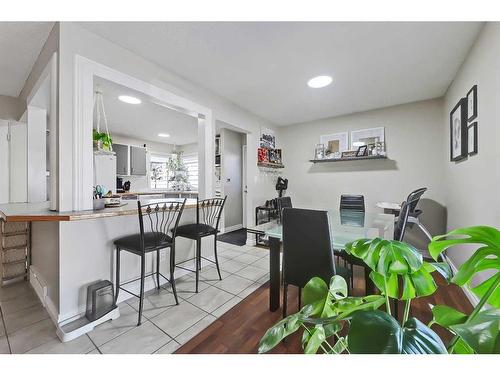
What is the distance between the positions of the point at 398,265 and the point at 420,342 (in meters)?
0.19

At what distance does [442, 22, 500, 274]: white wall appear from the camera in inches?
58.9

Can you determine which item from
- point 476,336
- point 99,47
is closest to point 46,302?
A: point 99,47

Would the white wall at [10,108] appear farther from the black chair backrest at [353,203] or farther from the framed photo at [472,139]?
the framed photo at [472,139]

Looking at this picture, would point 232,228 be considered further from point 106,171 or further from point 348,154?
point 348,154

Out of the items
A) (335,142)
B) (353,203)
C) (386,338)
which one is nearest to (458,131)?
(353,203)

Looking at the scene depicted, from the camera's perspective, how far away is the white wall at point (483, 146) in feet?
4.91

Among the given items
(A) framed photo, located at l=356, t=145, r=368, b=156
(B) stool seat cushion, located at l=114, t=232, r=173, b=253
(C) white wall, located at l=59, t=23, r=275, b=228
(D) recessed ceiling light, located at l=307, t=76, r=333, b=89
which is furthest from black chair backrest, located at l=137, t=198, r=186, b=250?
(A) framed photo, located at l=356, t=145, r=368, b=156

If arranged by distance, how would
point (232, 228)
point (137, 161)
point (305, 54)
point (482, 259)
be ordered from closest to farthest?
1. point (482, 259)
2. point (305, 54)
3. point (232, 228)
4. point (137, 161)

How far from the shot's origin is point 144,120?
404 centimetres

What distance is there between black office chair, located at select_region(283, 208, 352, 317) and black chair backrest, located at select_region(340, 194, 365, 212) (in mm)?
2065

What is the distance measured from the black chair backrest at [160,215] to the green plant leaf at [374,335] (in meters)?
1.59

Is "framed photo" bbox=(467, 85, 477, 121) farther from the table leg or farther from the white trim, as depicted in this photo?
the white trim
